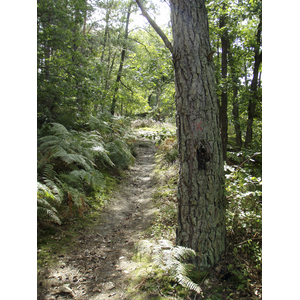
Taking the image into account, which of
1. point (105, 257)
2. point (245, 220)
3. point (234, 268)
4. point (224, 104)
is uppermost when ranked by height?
point (224, 104)

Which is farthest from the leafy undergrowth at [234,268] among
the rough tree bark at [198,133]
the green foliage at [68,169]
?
the green foliage at [68,169]

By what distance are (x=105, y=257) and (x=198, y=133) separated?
2418 millimetres

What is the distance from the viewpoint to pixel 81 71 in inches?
279

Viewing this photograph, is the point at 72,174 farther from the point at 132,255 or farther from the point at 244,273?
the point at 244,273

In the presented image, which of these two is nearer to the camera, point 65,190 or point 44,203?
point 44,203

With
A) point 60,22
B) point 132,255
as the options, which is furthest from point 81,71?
point 132,255

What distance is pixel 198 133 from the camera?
109 inches

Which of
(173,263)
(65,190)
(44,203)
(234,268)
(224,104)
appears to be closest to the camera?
(173,263)

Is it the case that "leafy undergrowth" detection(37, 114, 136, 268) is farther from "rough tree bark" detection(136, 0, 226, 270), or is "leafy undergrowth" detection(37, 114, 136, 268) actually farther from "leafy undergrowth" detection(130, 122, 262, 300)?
"rough tree bark" detection(136, 0, 226, 270)

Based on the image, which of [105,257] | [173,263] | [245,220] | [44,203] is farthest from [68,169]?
[245,220]

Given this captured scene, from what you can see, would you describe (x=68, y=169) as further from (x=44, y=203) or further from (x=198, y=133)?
(x=198, y=133)

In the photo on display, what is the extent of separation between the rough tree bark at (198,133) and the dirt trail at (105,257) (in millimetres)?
1129

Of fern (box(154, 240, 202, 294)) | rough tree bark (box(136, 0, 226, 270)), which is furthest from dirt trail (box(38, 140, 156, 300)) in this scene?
rough tree bark (box(136, 0, 226, 270))

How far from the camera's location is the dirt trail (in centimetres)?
260
